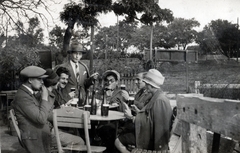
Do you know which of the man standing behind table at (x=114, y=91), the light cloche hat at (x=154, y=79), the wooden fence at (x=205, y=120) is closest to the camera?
the wooden fence at (x=205, y=120)

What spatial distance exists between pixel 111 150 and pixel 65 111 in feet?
6.40

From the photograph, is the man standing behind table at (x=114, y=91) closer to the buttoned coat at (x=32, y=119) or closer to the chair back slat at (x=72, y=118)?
the chair back slat at (x=72, y=118)

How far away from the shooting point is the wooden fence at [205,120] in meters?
2.48

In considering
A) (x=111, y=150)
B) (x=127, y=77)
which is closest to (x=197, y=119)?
(x=111, y=150)

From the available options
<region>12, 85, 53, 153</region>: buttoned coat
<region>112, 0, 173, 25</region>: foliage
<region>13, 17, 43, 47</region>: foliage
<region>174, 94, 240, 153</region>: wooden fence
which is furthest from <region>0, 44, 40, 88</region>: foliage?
<region>174, 94, 240, 153</region>: wooden fence

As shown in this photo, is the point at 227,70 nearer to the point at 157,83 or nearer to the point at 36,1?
the point at 36,1

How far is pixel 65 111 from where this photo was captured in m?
2.87

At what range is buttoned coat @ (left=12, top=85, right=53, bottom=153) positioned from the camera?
103 inches

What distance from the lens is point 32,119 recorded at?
264 centimetres

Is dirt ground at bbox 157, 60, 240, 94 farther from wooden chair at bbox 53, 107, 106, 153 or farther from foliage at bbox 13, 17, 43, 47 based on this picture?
wooden chair at bbox 53, 107, 106, 153

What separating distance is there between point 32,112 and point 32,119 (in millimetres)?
92

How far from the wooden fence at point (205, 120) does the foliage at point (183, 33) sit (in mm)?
18312

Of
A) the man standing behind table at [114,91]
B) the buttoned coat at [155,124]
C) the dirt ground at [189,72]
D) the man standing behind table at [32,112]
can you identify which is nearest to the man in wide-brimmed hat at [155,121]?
the buttoned coat at [155,124]

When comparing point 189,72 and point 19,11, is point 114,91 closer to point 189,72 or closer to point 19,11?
point 19,11
